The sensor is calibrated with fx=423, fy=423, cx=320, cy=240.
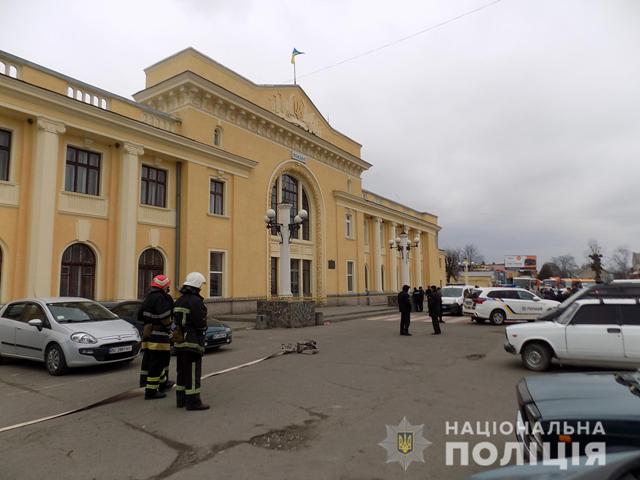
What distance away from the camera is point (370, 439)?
4.68 m

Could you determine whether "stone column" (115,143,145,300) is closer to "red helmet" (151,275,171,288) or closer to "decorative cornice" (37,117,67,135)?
"decorative cornice" (37,117,67,135)

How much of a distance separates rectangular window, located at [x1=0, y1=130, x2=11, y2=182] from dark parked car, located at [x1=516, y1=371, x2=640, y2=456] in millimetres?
17479

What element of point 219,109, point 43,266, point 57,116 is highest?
point 219,109

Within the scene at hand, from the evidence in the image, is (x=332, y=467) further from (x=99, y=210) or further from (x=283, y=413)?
(x=99, y=210)

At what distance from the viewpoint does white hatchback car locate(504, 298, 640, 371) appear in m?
7.66

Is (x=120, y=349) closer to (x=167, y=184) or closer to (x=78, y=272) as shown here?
(x=78, y=272)

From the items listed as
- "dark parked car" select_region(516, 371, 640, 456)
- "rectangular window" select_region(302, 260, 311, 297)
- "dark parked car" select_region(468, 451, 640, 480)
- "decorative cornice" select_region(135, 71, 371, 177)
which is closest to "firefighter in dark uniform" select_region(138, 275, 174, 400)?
"dark parked car" select_region(516, 371, 640, 456)

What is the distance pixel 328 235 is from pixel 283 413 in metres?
25.3

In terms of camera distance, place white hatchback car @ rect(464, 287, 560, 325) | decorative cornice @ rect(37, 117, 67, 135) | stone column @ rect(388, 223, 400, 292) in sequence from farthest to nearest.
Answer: stone column @ rect(388, 223, 400, 292) → white hatchback car @ rect(464, 287, 560, 325) → decorative cornice @ rect(37, 117, 67, 135)

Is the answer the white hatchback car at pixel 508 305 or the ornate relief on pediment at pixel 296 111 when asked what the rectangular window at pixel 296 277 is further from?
the white hatchback car at pixel 508 305

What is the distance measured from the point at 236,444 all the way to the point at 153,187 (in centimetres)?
1755

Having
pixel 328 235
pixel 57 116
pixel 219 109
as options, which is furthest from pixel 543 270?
pixel 57 116

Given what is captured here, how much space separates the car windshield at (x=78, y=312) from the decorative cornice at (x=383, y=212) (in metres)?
23.4

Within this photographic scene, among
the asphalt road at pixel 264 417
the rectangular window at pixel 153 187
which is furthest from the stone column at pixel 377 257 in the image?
the asphalt road at pixel 264 417
